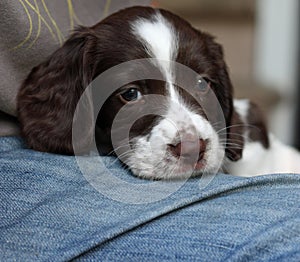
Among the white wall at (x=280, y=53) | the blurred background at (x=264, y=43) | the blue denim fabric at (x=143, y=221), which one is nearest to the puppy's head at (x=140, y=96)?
the blue denim fabric at (x=143, y=221)

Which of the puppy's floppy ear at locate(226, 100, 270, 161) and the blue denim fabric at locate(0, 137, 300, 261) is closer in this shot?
the blue denim fabric at locate(0, 137, 300, 261)

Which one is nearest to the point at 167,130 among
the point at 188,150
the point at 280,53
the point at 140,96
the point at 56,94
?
the point at 188,150

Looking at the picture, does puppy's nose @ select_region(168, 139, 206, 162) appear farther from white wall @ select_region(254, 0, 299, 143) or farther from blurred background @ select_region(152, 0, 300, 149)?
white wall @ select_region(254, 0, 299, 143)

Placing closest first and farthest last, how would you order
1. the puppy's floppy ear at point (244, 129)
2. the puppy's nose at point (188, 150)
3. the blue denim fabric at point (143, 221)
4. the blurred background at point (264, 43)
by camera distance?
the blue denim fabric at point (143, 221)
the puppy's nose at point (188, 150)
the puppy's floppy ear at point (244, 129)
the blurred background at point (264, 43)

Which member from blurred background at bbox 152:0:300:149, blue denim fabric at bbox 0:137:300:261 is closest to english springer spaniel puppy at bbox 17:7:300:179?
blue denim fabric at bbox 0:137:300:261

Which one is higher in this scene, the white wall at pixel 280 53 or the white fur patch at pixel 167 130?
the white fur patch at pixel 167 130

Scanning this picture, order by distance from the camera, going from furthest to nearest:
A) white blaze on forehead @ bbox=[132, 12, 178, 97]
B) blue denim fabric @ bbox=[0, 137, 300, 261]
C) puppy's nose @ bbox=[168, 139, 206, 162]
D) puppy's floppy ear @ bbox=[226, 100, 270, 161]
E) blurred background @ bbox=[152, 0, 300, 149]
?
1. blurred background @ bbox=[152, 0, 300, 149]
2. puppy's floppy ear @ bbox=[226, 100, 270, 161]
3. white blaze on forehead @ bbox=[132, 12, 178, 97]
4. puppy's nose @ bbox=[168, 139, 206, 162]
5. blue denim fabric @ bbox=[0, 137, 300, 261]

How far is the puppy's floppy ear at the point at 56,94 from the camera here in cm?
152

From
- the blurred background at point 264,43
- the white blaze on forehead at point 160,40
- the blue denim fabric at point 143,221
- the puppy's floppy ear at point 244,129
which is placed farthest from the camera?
the blurred background at point 264,43

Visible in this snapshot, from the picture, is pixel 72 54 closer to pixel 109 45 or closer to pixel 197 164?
pixel 109 45

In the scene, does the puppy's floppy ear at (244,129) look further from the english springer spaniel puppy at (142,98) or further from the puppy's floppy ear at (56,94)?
the puppy's floppy ear at (56,94)

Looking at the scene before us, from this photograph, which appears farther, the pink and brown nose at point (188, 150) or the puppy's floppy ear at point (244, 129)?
the puppy's floppy ear at point (244, 129)

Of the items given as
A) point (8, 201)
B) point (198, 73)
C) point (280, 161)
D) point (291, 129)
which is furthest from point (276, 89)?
point (8, 201)

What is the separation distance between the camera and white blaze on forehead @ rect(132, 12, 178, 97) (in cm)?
161
